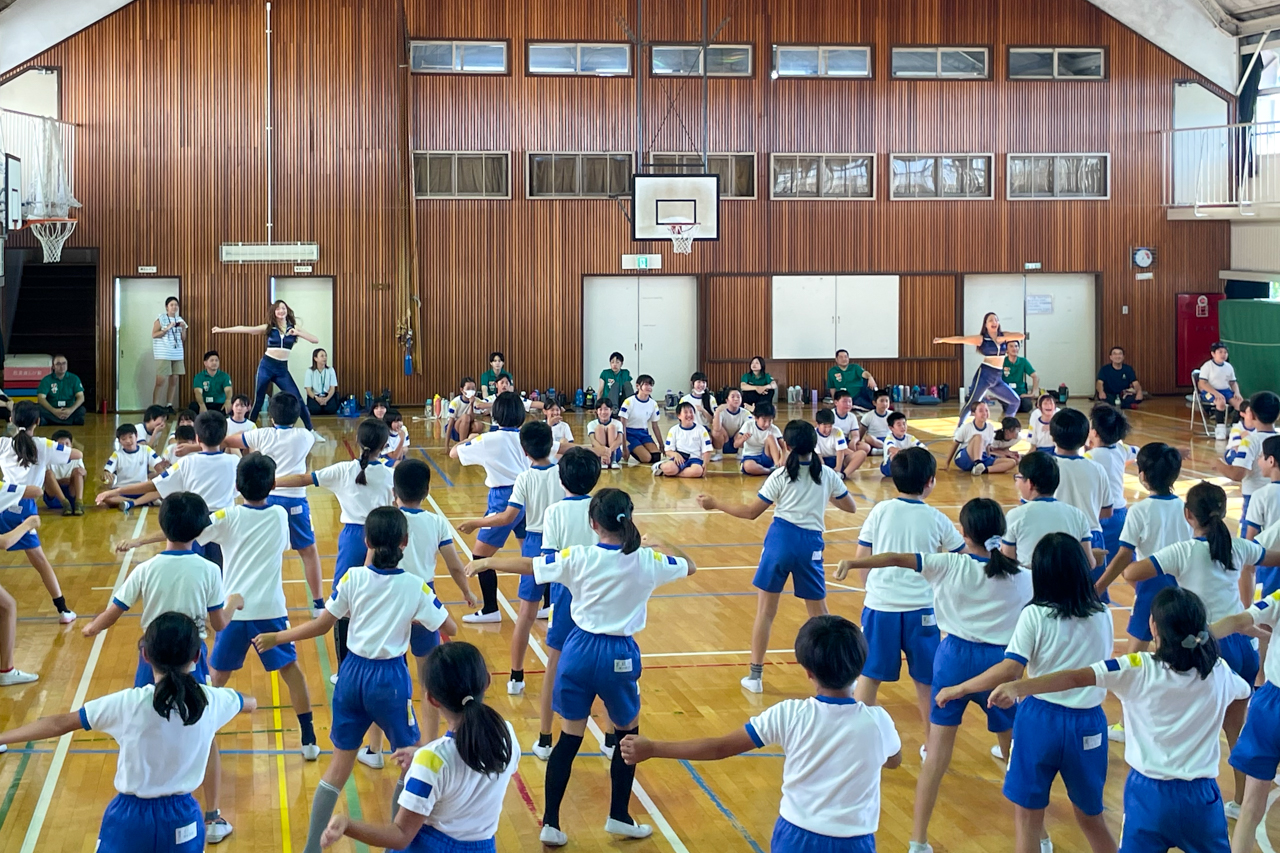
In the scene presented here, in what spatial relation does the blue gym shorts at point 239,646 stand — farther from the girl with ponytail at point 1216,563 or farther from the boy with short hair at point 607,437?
the boy with short hair at point 607,437

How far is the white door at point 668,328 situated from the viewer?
83.0ft

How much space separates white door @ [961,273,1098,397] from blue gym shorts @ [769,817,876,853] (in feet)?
74.4

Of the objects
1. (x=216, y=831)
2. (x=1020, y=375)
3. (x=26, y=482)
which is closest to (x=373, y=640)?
(x=216, y=831)

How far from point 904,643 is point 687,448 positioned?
414 inches

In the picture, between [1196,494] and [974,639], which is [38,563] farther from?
[1196,494]

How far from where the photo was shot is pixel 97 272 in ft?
77.3

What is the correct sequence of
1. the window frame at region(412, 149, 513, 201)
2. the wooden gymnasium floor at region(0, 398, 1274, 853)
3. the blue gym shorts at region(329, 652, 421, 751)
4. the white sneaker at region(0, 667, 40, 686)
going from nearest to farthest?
the blue gym shorts at region(329, 652, 421, 751)
the wooden gymnasium floor at region(0, 398, 1274, 853)
the white sneaker at region(0, 667, 40, 686)
the window frame at region(412, 149, 513, 201)

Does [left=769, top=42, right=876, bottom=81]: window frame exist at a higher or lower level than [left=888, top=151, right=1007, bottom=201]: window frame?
higher

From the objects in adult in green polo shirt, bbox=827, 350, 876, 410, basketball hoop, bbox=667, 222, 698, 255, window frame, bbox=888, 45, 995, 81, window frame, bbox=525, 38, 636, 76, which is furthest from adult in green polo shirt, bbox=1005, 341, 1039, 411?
window frame, bbox=525, 38, 636, 76

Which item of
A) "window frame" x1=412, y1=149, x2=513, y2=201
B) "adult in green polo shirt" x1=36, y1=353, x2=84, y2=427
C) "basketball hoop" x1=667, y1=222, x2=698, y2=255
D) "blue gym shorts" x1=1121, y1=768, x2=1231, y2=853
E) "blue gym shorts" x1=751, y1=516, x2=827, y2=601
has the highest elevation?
"window frame" x1=412, y1=149, x2=513, y2=201

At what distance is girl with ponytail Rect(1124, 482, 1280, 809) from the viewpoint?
18.6 feet

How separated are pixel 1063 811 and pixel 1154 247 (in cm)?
2200

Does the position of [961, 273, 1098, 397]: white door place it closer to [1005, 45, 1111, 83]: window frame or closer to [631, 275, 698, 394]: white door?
[1005, 45, 1111, 83]: window frame

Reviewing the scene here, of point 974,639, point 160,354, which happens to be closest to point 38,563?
point 974,639
